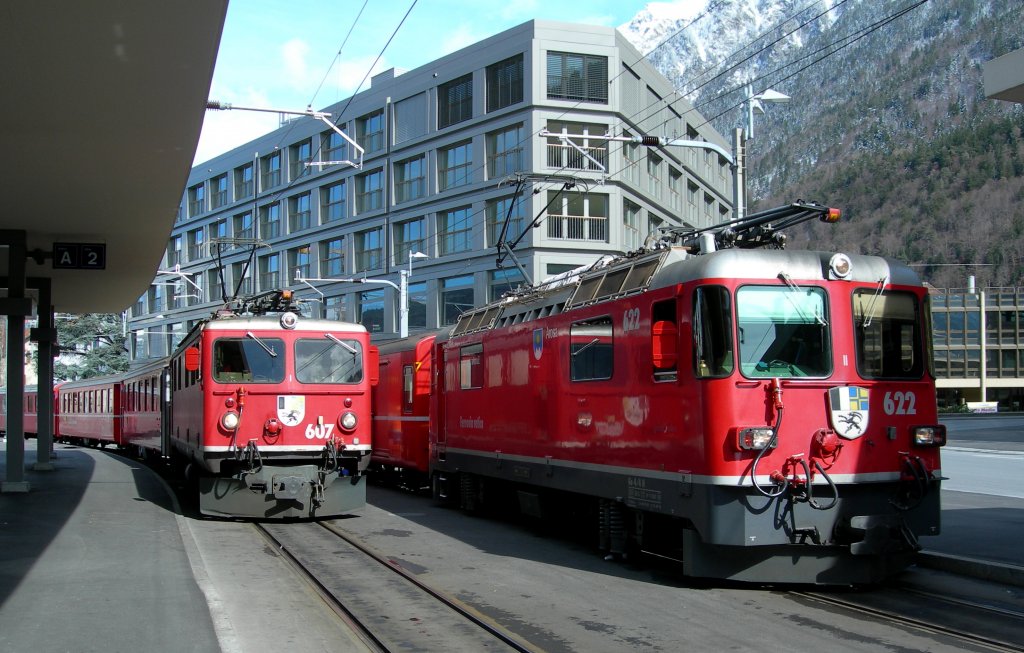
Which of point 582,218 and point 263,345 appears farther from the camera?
point 582,218

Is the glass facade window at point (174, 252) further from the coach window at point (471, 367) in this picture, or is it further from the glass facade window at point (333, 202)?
the coach window at point (471, 367)

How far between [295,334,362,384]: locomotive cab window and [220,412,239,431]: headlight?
3.65ft

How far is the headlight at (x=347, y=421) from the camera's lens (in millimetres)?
14914

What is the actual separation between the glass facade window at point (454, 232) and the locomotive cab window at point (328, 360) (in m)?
25.8

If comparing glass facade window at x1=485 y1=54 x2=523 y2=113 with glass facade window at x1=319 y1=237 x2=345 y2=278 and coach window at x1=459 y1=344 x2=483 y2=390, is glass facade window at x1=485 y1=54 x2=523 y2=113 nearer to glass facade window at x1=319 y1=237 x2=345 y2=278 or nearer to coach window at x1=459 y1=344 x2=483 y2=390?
glass facade window at x1=319 y1=237 x2=345 y2=278

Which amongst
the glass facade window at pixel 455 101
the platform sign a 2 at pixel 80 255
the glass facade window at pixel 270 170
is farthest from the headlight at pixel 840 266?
the glass facade window at pixel 270 170

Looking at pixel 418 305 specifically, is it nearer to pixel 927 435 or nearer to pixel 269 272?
pixel 269 272

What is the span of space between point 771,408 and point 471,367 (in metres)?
7.28

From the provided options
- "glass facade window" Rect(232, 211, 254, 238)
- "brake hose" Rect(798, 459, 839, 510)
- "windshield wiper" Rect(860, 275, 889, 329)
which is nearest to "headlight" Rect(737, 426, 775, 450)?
"brake hose" Rect(798, 459, 839, 510)

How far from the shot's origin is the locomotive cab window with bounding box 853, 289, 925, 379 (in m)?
9.51

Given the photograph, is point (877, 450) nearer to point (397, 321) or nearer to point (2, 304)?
point (2, 304)

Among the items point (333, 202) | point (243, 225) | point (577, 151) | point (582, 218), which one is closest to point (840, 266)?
point (577, 151)

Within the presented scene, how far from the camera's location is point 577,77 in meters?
38.0

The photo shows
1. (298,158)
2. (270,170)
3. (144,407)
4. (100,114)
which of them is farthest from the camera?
(270,170)
